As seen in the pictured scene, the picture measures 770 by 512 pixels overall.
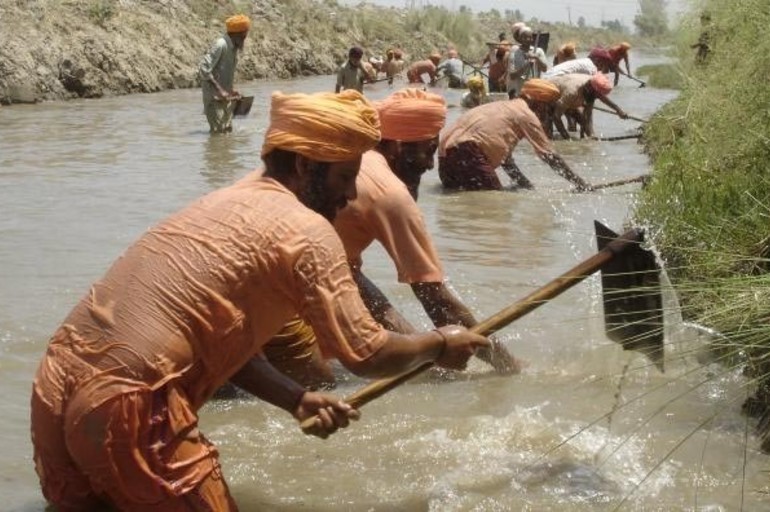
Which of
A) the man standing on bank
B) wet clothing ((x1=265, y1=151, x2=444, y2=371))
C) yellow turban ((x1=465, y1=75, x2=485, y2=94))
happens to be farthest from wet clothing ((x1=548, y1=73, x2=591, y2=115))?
wet clothing ((x1=265, y1=151, x2=444, y2=371))

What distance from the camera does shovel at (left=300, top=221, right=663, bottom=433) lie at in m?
3.30

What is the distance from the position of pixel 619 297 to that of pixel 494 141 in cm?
561

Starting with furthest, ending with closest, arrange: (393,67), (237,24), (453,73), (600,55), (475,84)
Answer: (393,67), (453,73), (600,55), (475,84), (237,24)

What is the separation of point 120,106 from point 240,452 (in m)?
16.0

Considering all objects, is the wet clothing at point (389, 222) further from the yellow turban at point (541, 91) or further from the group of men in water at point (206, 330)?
the yellow turban at point (541, 91)

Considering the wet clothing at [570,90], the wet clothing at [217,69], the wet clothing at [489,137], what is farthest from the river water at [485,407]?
the wet clothing at [570,90]

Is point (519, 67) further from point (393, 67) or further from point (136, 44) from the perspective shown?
point (393, 67)

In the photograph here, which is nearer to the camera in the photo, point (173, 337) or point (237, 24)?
point (173, 337)

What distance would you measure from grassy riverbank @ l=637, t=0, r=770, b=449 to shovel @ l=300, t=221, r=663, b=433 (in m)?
0.13

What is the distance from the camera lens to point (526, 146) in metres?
14.1

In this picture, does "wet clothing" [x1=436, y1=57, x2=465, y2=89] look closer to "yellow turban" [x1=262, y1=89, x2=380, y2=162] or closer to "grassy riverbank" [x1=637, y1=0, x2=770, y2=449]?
"grassy riverbank" [x1=637, y1=0, x2=770, y2=449]

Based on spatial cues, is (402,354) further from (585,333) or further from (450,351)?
(585,333)

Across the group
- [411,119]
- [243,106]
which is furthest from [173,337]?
[243,106]

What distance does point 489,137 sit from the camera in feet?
30.4
